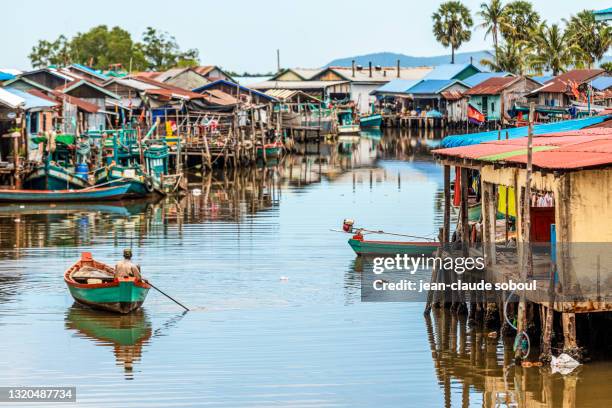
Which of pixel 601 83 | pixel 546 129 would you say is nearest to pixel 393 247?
pixel 546 129

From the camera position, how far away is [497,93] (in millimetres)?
71188

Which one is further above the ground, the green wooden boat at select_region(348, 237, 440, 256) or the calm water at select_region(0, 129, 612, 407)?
the green wooden boat at select_region(348, 237, 440, 256)

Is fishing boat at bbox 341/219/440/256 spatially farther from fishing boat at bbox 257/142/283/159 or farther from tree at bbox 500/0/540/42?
tree at bbox 500/0/540/42

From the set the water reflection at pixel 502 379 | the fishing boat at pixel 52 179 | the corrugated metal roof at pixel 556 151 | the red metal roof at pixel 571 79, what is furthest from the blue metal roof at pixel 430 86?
the water reflection at pixel 502 379

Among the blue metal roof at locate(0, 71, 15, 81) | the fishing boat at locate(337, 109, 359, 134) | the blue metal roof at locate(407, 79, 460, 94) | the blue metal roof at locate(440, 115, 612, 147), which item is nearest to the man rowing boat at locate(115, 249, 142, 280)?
the blue metal roof at locate(440, 115, 612, 147)

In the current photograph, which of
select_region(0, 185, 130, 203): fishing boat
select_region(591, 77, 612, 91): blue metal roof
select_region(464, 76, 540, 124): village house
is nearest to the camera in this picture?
select_region(0, 185, 130, 203): fishing boat

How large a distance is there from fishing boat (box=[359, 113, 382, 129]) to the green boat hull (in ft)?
223

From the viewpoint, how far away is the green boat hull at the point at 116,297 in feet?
64.7

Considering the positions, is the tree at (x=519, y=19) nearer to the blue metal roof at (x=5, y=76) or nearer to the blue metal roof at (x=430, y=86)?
the blue metal roof at (x=430, y=86)

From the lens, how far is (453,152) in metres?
20.0

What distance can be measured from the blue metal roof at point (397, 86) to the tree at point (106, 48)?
2808 cm

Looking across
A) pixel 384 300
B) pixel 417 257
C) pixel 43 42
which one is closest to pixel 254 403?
pixel 384 300

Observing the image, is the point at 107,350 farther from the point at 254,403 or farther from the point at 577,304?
the point at 577,304

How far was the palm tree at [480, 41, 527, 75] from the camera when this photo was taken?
84.6 metres
